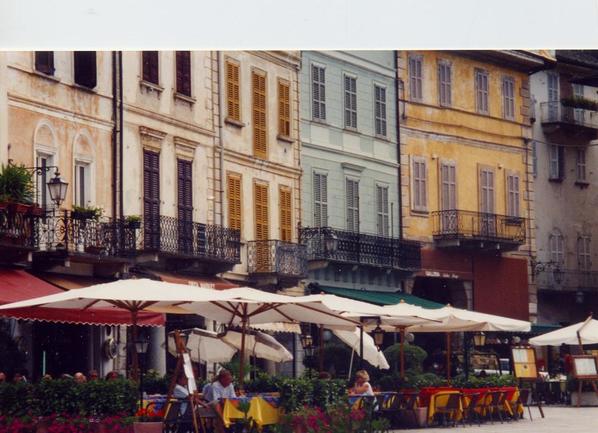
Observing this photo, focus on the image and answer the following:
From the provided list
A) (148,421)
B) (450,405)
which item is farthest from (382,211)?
(148,421)

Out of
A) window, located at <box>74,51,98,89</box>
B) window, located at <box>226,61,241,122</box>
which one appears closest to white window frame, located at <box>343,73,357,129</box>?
window, located at <box>226,61,241,122</box>

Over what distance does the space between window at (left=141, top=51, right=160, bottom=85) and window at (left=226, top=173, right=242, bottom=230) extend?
246cm

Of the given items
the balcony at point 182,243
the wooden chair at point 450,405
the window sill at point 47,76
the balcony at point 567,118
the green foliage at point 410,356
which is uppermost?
the window sill at point 47,76

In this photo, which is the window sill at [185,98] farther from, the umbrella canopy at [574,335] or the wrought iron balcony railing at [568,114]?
the umbrella canopy at [574,335]

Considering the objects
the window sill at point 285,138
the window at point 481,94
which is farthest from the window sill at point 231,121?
the window at point 481,94

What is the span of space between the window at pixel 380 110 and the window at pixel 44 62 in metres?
6.62

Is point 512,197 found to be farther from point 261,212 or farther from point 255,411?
point 255,411

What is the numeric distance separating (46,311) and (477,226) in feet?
26.8

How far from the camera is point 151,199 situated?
82.2 ft

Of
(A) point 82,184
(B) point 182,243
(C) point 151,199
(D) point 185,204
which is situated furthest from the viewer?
(D) point 185,204

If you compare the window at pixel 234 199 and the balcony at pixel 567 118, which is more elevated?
the balcony at pixel 567 118

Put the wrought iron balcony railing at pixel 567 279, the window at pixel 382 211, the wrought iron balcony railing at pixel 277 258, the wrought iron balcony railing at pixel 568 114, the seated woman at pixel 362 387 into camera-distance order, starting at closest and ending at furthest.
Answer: the seated woman at pixel 362 387, the wrought iron balcony railing at pixel 568 114, the wrought iron balcony railing at pixel 567 279, the wrought iron balcony railing at pixel 277 258, the window at pixel 382 211

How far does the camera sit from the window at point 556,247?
2270 centimetres

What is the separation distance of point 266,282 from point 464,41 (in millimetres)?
11686
